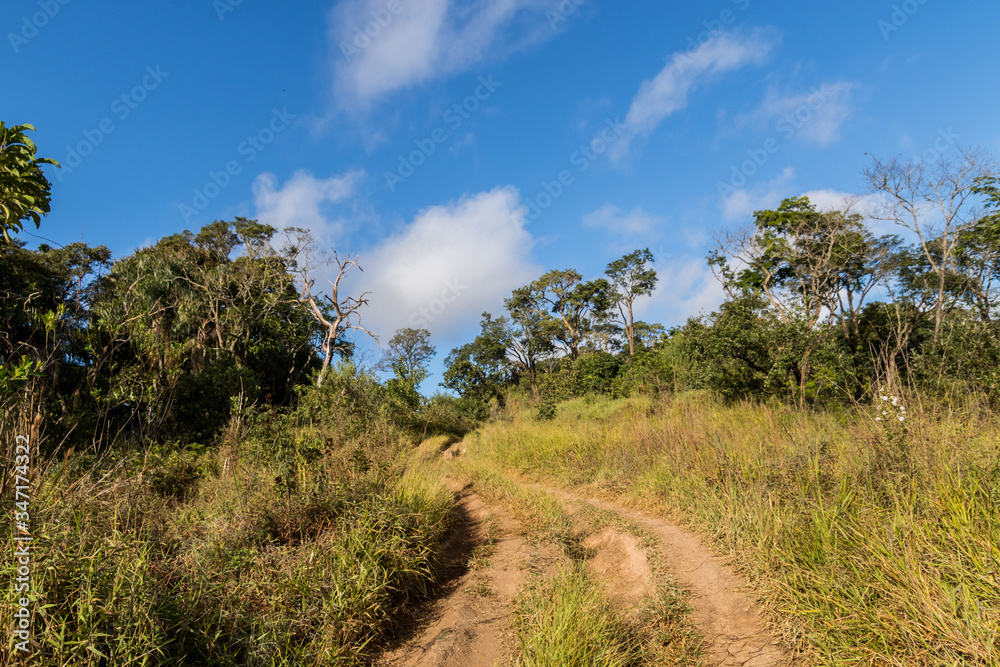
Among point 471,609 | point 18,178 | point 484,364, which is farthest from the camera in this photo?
point 484,364

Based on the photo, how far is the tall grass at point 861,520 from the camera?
232cm

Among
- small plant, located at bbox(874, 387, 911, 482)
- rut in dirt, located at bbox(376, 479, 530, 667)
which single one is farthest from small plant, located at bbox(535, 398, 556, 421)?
small plant, located at bbox(874, 387, 911, 482)

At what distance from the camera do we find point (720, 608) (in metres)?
3.34

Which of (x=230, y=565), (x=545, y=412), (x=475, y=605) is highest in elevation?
(x=545, y=412)

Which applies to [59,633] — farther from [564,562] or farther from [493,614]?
[564,562]

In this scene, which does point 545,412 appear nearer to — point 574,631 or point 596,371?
point 596,371

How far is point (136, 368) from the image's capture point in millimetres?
9656

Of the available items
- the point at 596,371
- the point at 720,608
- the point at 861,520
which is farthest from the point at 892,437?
the point at 596,371

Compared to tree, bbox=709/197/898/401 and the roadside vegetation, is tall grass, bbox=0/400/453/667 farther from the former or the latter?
tree, bbox=709/197/898/401

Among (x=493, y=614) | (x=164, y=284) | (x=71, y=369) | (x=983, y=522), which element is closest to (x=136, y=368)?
(x=71, y=369)

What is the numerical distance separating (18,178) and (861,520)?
611 cm

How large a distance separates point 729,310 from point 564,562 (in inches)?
401

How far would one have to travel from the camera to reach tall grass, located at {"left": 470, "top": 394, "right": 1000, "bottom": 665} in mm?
2324

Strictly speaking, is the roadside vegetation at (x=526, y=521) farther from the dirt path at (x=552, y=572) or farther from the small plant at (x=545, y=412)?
the small plant at (x=545, y=412)
